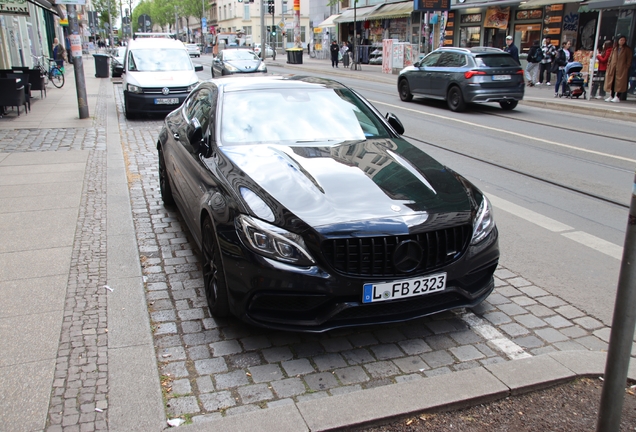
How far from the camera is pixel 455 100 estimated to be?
16.8 meters

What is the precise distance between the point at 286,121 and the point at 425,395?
2.82 meters

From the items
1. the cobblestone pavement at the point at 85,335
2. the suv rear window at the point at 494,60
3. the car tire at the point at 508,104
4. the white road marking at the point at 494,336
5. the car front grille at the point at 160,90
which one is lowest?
the white road marking at the point at 494,336

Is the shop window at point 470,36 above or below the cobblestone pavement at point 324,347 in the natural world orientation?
above

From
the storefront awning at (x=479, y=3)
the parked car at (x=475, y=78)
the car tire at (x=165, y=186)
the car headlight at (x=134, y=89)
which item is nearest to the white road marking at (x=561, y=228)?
the car tire at (x=165, y=186)

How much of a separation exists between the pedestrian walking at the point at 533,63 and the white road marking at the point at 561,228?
1755cm

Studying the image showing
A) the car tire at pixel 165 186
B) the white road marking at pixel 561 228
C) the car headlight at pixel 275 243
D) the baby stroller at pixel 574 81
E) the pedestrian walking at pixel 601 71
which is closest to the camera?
the car headlight at pixel 275 243

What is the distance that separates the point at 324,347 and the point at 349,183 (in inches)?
44.9

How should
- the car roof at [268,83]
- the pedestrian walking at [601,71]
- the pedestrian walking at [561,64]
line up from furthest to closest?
the pedestrian walking at [561,64], the pedestrian walking at [601,71], the car roof at [268,83]

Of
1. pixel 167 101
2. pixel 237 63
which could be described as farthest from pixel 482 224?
pixel 237 63

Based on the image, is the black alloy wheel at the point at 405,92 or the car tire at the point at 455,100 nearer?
the car tire at the point at 455,100

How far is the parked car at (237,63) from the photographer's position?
24.8m

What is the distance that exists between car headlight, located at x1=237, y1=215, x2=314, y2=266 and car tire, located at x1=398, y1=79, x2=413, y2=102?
52.6ft

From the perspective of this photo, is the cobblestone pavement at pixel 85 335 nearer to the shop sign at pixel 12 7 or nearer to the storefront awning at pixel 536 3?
the shop sign at pixel 12 7

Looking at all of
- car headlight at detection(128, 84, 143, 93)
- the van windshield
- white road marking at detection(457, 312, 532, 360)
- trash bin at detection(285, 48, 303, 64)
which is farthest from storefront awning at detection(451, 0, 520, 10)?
white road marking at detection(457, 312, 532, 360)
